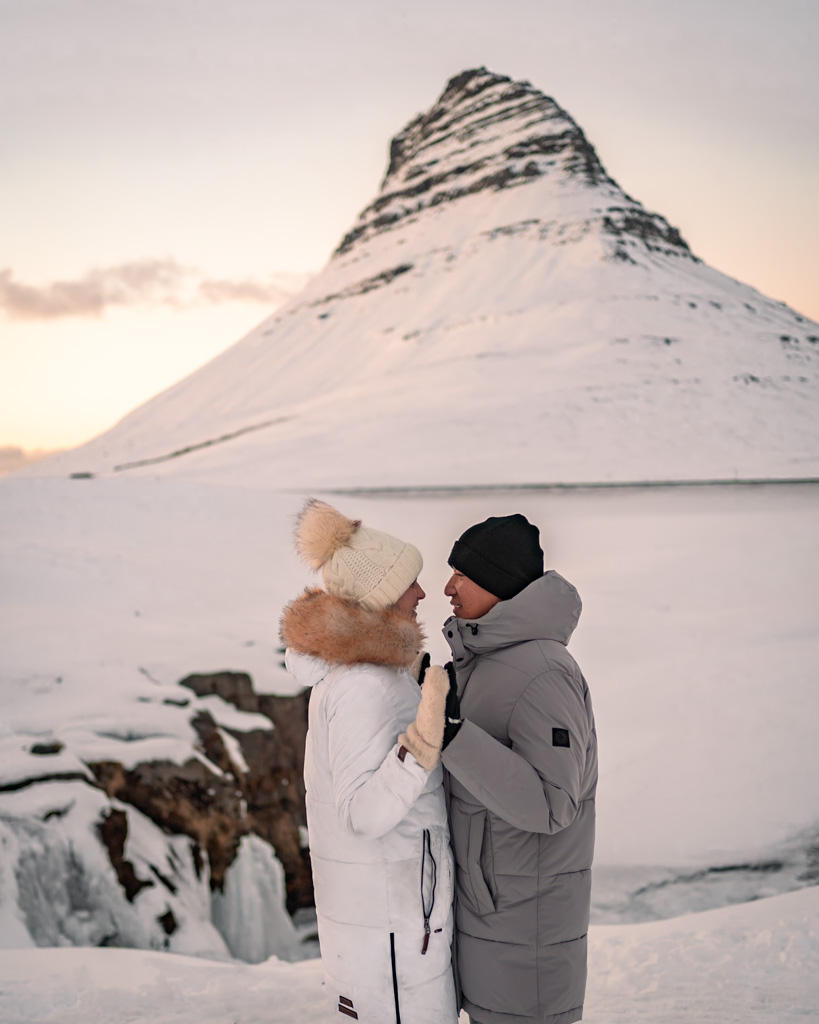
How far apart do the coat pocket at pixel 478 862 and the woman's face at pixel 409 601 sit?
1.73ft

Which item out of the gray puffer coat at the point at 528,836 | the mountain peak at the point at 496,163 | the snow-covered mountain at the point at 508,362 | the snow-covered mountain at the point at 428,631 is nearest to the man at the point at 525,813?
the gray puffer coat at the point at 528,836

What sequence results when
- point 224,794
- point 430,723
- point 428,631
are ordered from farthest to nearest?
point 428,631, point 224,794, point 430,723

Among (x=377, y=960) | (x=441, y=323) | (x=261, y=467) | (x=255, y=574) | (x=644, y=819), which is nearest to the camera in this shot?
(x=377, y=960)

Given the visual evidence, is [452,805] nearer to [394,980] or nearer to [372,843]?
[372,843]

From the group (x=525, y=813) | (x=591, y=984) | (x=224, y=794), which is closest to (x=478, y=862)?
(x=525, y=813)

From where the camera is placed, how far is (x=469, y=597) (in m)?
2.19

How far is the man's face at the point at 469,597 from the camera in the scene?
218 cm

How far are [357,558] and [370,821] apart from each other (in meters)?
0.63

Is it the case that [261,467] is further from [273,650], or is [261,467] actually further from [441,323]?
[441,323]

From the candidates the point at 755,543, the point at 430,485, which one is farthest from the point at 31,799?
the point at 430,485

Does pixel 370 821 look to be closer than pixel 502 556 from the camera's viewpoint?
Yes

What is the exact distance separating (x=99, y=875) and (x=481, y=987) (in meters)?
3.83

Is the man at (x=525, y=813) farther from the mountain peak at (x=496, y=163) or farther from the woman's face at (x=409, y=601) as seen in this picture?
the mountain peak at (x=496, y=163)

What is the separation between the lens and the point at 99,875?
508 centimetres
